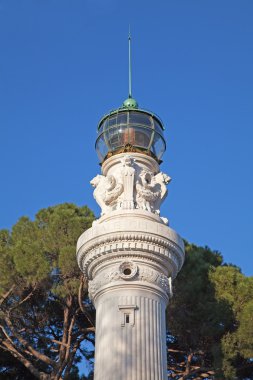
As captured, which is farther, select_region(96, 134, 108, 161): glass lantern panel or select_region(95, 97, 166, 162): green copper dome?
Result: select_region(96, 134, 108, 161): glass lantern panel

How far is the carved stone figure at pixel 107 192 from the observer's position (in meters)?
12.0

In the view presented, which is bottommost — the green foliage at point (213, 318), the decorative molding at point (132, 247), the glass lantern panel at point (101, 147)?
the decorative molding at point (132, 247)

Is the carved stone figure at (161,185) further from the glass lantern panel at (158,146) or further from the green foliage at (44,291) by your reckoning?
the green foliage at (44,291)

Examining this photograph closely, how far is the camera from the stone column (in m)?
10.3

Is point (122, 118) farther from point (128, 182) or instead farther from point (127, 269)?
point (127, 269)

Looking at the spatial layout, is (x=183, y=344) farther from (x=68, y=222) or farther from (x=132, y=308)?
(x=132, y=308)

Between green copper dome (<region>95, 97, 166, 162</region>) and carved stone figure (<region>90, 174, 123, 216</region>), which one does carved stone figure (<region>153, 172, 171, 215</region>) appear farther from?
carved stone figure (<region>90, 174, 123, 216</region>)

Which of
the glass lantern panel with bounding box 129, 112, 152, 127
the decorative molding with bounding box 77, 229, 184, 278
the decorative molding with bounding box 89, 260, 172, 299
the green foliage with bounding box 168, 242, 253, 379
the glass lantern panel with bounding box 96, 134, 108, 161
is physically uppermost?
the glass lantern panel with bounding box 129, 112, 152, 127

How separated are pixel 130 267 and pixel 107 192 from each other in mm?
1787

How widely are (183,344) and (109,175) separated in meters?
6.94

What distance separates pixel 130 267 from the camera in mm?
11094

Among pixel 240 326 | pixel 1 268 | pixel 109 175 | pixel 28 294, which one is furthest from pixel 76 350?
pixel 109 175

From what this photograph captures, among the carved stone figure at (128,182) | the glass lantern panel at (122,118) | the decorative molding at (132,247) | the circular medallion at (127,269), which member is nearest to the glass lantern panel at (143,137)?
the glass lantern panel at (122,118)

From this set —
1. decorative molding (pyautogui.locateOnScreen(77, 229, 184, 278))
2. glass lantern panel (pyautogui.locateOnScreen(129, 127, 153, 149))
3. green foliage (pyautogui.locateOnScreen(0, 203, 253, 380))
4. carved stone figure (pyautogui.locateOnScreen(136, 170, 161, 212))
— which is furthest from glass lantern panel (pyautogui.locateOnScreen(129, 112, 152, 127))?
green foliage (pyautogui.locateOnScreen(0, 203, 253, 380))
